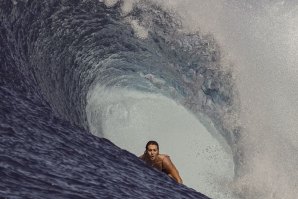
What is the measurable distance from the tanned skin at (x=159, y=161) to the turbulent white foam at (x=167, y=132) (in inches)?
291

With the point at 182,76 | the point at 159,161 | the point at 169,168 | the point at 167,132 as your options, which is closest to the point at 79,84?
the point at 182,76

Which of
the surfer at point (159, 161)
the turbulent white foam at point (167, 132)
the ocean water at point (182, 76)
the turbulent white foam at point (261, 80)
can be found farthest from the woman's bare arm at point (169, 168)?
the turbulent white foam at point (167, 132)

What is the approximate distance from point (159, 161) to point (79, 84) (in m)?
6.13

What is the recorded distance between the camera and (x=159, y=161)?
5891 mm

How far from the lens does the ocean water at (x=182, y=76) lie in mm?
9977

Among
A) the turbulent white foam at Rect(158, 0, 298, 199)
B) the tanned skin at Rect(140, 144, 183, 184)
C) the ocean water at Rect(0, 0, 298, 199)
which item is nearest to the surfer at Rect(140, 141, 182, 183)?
the tanned skin at Rect(140, 144, 183, 184)

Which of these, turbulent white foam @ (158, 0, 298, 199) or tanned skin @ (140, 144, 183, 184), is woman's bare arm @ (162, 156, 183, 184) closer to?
tanned skin @ (140, 144, 183, 184)

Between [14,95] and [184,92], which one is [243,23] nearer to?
[184,92]

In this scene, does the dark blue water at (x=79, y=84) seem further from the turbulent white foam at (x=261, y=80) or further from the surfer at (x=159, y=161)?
the turbulent white foam at (x=261, y=80)

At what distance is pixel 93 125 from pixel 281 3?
19.4 feet

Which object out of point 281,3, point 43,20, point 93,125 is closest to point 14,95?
point 43,20

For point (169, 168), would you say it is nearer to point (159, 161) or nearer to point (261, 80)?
point (159, 161)

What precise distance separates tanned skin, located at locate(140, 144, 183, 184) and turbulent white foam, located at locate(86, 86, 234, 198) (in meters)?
7.39

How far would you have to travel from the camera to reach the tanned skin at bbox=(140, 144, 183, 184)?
5.83 metres
